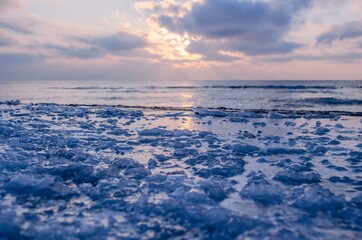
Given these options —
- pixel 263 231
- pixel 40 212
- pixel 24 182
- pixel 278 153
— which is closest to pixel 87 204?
pixel 40 212

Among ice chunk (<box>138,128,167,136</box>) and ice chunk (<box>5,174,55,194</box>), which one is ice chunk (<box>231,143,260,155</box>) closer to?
ice chunk (<box>138,128,167,136</box>)

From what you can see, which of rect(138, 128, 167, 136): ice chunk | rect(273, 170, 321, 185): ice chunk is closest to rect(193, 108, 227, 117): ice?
rect(138, 128, 167, 136): ice chunk

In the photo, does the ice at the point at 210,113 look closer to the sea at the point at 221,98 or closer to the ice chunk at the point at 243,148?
the sea at the point at 221,98

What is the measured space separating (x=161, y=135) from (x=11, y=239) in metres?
6.37

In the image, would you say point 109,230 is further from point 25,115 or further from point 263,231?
point 25,115

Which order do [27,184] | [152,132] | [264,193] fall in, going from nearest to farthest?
[264,193], [27,184], [152,132]

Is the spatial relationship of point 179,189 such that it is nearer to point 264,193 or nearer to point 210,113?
point 264,193

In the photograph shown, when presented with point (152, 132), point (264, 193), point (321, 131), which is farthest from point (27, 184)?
point (321, 131)

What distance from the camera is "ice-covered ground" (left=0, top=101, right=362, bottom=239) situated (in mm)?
3363

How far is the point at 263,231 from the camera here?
3.28 m

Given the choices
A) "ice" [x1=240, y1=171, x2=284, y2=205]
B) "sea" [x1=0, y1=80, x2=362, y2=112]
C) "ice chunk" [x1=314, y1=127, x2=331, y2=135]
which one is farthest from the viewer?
"sea" [x1=0, y1=80, x2=362, y2=112]

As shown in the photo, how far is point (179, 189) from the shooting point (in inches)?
174

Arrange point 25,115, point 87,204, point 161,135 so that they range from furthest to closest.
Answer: point 25,115
point 161,135
point 87,204

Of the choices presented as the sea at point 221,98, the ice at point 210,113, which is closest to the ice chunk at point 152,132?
the ice at point 210,113
